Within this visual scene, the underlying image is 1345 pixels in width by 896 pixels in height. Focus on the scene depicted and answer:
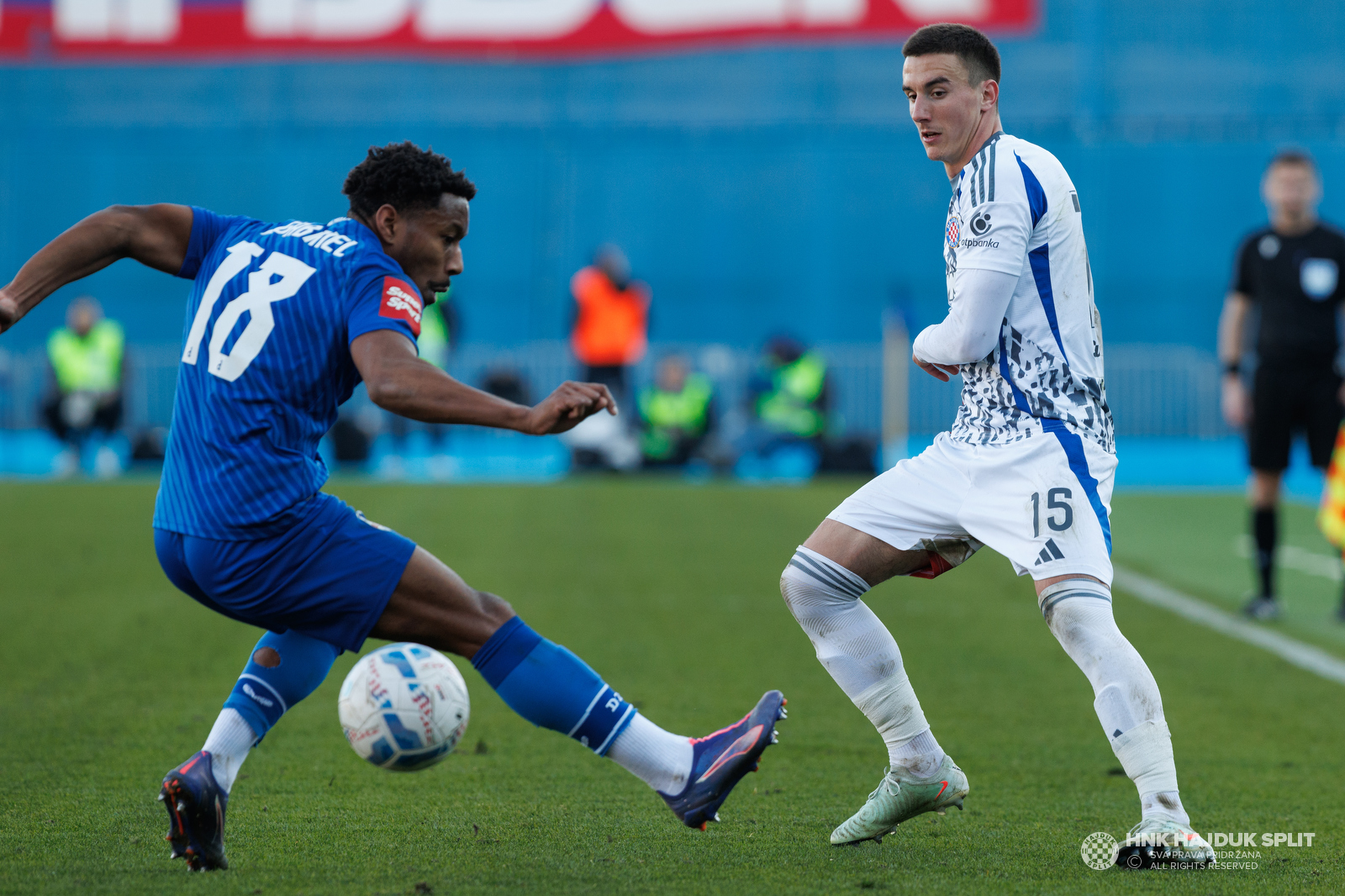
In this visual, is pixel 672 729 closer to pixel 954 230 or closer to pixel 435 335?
pixel 954 230

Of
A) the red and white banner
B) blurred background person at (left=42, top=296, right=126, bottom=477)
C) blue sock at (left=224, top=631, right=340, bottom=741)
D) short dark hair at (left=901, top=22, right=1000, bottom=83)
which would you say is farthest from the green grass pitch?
the red and white banner

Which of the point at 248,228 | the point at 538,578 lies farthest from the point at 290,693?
the point at 538,578

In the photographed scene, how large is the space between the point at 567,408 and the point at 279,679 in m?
1.25

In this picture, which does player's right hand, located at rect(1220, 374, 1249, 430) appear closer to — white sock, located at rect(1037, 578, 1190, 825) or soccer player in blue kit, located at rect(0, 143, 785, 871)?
white sock, located at rect(1037, 578, 1190, 825)

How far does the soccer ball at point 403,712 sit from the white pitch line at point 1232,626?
439 cm

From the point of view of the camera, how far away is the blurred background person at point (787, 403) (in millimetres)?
17781

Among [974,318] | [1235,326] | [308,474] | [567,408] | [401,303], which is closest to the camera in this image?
[567,408]

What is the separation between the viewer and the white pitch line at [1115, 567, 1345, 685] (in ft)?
23.1

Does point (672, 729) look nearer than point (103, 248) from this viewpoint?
No

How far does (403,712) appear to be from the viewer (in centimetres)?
397

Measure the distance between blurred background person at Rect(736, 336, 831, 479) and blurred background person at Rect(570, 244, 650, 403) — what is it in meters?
1.64

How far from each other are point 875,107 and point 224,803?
23.6 meters

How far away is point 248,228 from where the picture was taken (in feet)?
12.8
